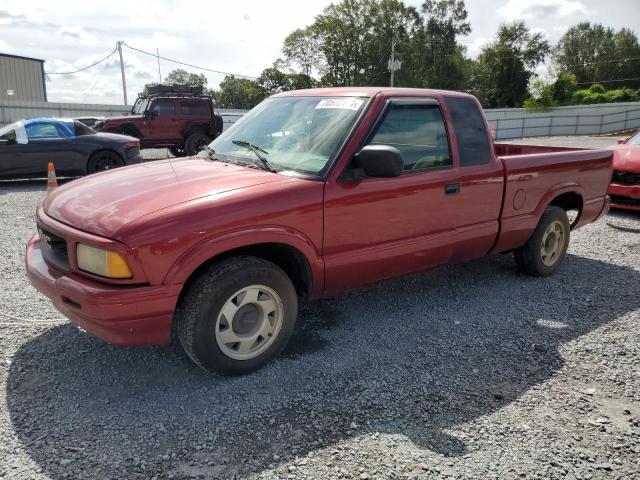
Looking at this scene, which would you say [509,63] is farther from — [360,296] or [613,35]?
[360,296]

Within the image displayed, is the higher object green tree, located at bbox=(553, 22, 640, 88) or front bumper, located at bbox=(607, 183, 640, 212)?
green tree, located at bbox=(553, 22, 640, 88)

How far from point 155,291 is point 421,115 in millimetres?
2524

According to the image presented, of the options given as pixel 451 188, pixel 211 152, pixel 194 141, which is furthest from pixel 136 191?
pixel 194 141

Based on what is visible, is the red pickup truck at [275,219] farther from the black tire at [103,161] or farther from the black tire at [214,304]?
the black tire at [103,161]

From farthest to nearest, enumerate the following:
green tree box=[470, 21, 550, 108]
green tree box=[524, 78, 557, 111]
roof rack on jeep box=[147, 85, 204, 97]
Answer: green tree box=[470, 21, 550, 108] < green tree box=[524, 78, 557, 111] < roof rack on jeep box=[147, 85, 204, 97]

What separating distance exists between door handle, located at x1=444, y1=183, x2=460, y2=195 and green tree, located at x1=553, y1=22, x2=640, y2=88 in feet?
243

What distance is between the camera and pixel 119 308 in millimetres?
2734

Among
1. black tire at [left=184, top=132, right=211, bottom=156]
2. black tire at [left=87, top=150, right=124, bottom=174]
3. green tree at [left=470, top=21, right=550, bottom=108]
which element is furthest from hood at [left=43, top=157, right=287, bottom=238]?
green tree at [left=470, top=21, right=550, bottom=108]

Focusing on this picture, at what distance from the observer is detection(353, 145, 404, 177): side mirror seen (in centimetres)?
333

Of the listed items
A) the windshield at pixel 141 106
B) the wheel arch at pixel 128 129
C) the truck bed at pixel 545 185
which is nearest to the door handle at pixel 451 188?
the truck bed at pixel 545 185

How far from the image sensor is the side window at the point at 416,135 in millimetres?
3846

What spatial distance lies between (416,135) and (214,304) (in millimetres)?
2110

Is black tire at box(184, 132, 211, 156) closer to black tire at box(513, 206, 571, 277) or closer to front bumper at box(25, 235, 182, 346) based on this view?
black tire at box(513, 206, 571, 277)

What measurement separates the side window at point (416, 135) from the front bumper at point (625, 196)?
4.87 meters
